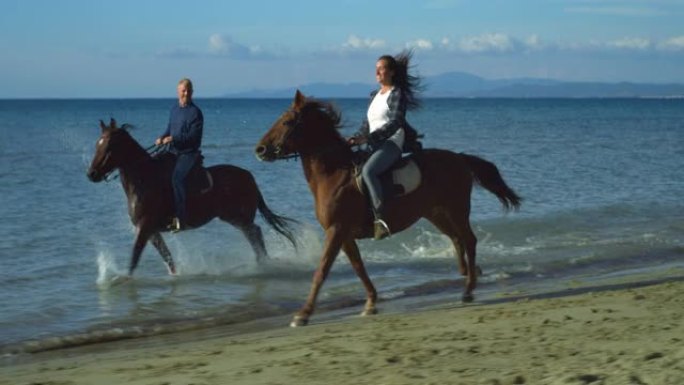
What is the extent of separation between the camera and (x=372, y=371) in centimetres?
721

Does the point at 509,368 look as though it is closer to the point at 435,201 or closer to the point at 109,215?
the point at 435,201

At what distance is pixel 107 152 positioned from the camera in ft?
42.4

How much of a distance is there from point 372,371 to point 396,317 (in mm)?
2950

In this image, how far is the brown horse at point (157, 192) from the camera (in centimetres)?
1303

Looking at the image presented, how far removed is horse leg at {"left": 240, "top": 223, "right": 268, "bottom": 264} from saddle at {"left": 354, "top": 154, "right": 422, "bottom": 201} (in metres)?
4.04

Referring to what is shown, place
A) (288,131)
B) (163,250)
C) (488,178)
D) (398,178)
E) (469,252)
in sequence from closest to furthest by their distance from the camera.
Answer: (288,131) < (398,178) < (469,252) < (488,178) < (163,250)

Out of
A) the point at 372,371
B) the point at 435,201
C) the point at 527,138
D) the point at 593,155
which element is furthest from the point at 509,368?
the point at 527,138

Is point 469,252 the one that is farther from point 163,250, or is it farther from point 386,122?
point 163,250

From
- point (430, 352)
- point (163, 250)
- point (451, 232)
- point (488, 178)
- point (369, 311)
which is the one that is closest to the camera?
point (430, 352)

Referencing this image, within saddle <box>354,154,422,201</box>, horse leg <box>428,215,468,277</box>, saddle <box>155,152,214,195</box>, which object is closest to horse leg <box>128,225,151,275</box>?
saddle <box>155,152,214,195</box>

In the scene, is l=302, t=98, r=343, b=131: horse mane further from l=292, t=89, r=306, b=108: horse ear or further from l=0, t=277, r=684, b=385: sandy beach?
l=0, t=277, r=684, b=385: sandy beach

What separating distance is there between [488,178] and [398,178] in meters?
1.84

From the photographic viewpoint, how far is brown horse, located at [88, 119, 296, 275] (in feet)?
42.8

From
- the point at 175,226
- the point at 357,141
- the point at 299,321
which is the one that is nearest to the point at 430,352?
the point at 299,321
